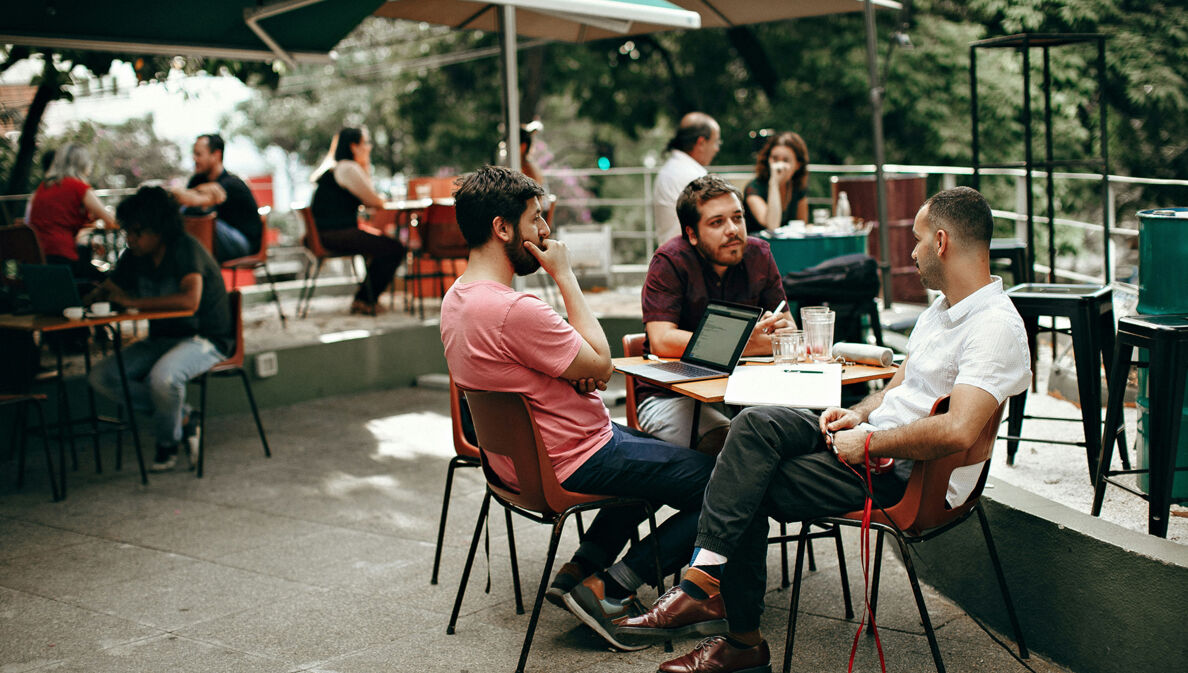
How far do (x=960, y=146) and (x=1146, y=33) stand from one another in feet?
10.3

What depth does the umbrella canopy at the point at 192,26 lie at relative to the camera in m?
6.06

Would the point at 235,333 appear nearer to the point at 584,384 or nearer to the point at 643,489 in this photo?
the point at 584,384

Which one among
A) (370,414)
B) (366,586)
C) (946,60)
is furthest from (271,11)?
(946,60)

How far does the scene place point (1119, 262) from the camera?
11.2 metres

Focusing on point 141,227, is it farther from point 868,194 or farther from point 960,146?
point 960,146

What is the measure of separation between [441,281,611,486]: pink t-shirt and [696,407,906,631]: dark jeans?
1.52ft

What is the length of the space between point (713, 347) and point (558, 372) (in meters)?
0.72

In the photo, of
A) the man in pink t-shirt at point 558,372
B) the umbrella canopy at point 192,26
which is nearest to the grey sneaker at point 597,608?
the man in pink t-shirt at point 558,372

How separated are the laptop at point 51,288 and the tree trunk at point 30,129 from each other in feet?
10.9

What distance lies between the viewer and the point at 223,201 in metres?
8.00

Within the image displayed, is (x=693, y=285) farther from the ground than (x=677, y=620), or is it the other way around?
(x=693, y=285)

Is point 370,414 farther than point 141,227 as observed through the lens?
Yes

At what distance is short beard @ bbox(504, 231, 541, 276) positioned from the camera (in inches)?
129

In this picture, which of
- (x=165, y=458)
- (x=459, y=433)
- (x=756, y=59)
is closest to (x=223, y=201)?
(x=165, y=458)
